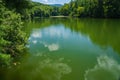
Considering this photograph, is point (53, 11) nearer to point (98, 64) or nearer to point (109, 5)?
point (109, 5)

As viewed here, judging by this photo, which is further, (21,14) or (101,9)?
(101,9)

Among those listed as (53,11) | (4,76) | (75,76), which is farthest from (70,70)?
(53,11)

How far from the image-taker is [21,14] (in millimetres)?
11961

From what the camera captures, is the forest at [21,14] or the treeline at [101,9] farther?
the treeline at [101,9]

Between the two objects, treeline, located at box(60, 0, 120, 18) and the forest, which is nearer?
the forest

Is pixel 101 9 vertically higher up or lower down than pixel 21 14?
lower down

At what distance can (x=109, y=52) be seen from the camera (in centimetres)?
2308

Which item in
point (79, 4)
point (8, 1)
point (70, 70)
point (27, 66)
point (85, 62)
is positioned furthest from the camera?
point (79, 4)

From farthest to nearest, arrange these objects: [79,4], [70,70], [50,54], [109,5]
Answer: [79,4], [109,5], [50,54], [70,70]

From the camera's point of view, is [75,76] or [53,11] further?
[53,11]

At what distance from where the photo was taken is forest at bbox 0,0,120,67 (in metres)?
9.69

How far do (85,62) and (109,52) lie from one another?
4.72m

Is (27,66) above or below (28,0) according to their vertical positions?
below

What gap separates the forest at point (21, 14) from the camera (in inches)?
382
